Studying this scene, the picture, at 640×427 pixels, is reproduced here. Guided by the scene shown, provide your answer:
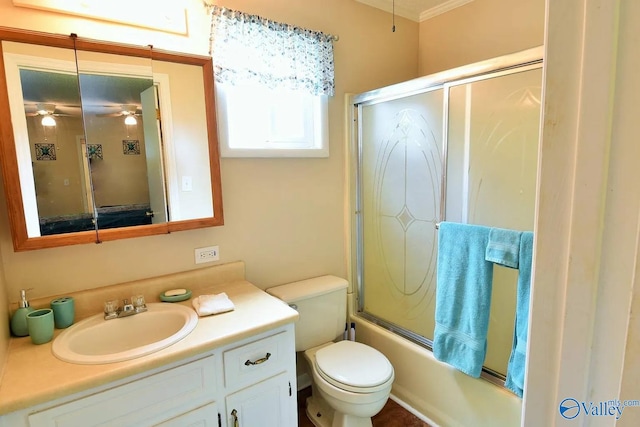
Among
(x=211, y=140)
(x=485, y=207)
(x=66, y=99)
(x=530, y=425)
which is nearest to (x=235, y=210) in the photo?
(x=211, y=140)

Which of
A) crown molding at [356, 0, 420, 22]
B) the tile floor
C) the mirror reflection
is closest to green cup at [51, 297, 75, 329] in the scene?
the mirror reflection

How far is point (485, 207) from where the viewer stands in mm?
1756

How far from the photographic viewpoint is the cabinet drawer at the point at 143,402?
105 centimetres

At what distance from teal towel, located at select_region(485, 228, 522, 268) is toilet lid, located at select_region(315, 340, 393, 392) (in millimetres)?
770

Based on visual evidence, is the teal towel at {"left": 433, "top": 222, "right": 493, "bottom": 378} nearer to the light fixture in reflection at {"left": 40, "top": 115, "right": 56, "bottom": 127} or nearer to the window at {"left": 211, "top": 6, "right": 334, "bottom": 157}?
the window at {"left": 211, "top": 6, "right": 334, "bottom": 157}

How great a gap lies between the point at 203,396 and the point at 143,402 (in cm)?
21

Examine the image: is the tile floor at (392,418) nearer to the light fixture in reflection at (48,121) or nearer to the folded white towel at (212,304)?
the folded white towel at (212,304)

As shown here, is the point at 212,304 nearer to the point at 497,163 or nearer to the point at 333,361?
the point at 333,361

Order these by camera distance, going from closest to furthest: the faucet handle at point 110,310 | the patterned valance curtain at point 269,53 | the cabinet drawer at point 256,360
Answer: the cabinet drawer at point 256,360
the faucet handle at point 110,310
the patterned valance curtain at point 269,53

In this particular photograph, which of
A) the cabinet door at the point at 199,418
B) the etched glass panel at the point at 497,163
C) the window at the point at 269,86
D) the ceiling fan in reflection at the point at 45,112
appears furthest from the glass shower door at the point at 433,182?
the ceiling fan in reflection at the point at 45,112

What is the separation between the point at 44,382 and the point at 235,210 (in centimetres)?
109

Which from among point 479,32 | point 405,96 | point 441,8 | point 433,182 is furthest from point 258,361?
point 441,8

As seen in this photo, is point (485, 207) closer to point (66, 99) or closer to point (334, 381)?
point (334, 381)

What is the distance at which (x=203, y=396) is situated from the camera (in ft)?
4.24
